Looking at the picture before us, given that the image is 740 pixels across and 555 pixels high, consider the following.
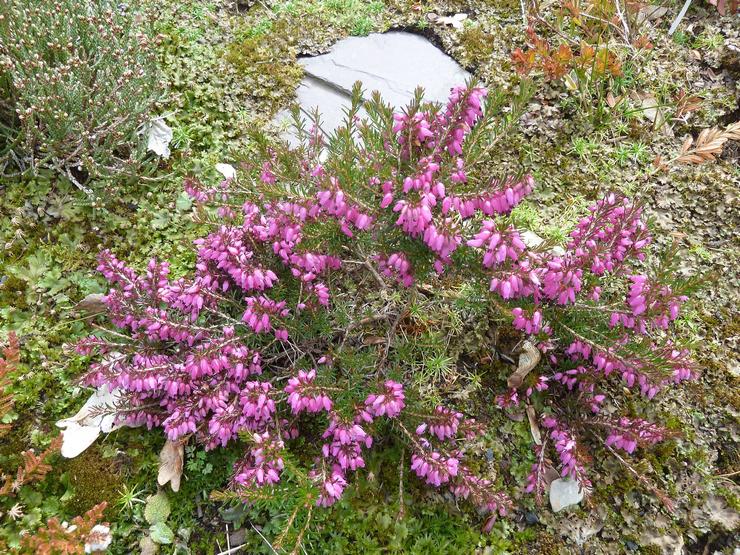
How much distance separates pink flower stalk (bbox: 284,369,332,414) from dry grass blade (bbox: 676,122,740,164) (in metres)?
3.44

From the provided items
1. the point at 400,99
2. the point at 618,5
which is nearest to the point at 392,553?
the point at 400,99

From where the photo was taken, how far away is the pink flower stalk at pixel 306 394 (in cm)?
259

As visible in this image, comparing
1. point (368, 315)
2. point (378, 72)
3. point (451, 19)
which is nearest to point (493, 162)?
point (378, 72)

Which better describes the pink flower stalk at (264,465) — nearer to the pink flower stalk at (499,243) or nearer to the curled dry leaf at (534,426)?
the pink flower stalk at (499,243)

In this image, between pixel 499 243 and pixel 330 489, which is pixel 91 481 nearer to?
pixel 330 489

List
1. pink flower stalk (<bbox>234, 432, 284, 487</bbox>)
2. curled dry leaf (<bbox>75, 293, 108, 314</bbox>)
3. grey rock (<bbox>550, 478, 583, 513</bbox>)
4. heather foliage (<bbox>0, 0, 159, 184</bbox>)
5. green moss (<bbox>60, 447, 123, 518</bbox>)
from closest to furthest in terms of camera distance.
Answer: pink flower stalk (<bbox>234, 432, 284, 487</bbox>) → green moss (<bbox>60, 447, 123, 518</bbox>) → grey rock (<bbox>550, 478, 583, 513</bbox>) → curled dry leaf (<bbox>75, 293, 108, 314</bbox>) → heather foliage (<bbox>0, 0, 159, 184</bbox>)

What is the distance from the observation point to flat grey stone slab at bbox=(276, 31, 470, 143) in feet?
15.4

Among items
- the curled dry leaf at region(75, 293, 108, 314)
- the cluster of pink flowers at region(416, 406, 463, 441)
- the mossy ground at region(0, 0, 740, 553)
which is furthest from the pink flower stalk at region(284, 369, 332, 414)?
the curled dry leaf at region(75, 293, 108, 314)

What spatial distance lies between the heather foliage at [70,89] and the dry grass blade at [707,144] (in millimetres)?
4344

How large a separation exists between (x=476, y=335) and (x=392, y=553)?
4.80 feet

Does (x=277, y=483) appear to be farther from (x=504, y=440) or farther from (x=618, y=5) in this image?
(x=618, y=5)

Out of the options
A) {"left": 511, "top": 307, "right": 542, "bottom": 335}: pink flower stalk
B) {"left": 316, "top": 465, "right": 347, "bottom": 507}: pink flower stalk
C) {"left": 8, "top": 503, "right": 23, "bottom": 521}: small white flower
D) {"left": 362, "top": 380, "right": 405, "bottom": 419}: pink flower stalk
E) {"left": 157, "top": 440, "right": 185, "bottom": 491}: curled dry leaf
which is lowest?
{"left": 8, "top": 503, "right": 23, "bottom": 521}: small white flower

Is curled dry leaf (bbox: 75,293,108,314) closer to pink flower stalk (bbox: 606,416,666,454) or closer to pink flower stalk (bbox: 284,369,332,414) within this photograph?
pink flower stalk (bbox: 284,369,332,414)

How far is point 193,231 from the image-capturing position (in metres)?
4.02
